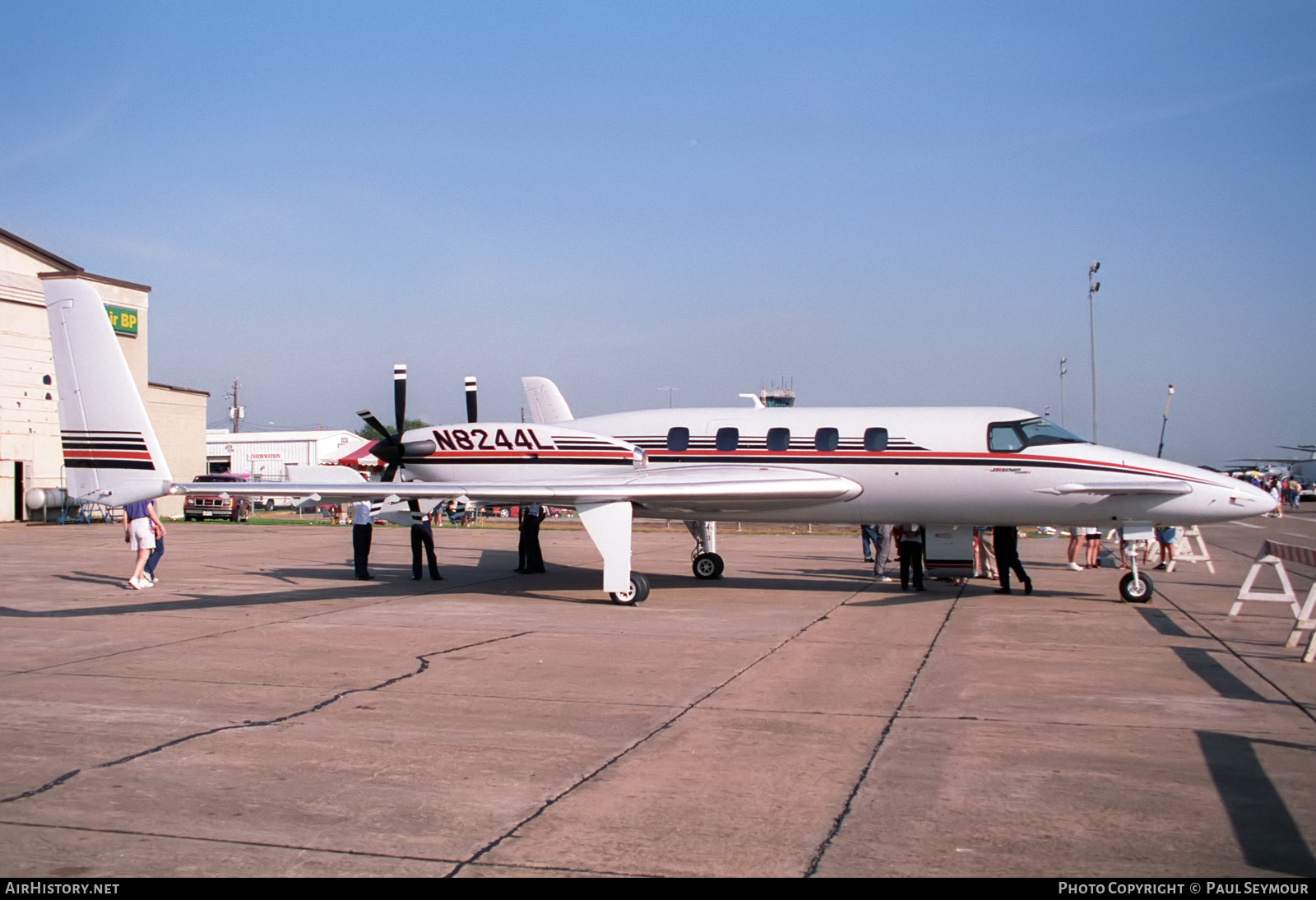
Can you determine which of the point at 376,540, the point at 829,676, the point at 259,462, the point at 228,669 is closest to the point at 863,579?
the point at 829,676

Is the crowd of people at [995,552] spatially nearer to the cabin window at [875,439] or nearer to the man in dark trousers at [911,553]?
the man in dark trousers at [911,553]

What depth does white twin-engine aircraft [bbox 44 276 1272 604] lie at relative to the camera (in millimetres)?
16234

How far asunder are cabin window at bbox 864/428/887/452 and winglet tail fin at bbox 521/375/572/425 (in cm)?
801

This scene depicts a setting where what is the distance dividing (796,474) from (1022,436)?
12.5 ft

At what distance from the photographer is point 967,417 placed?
17.5 m

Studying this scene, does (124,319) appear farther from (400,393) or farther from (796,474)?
(796,474)

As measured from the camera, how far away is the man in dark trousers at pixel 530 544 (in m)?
21.7

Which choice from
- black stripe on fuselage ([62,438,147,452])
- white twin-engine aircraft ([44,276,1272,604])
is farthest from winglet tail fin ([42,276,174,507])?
white twin-engine aircraft ([44,276,1272,604])

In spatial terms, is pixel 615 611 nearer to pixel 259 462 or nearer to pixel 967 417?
pixel 967 417

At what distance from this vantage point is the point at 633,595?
16219mm

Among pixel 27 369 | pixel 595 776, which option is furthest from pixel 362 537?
pixel 27 369

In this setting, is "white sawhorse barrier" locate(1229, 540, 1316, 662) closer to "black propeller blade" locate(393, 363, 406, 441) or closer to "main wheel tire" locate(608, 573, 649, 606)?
"main wheel tire" locate(608, 573, 649, 606)

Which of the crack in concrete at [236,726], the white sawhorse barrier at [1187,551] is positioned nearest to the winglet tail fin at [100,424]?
the crack in concrete at [236,726]

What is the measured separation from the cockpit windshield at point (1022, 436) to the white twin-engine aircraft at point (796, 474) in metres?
0.02
